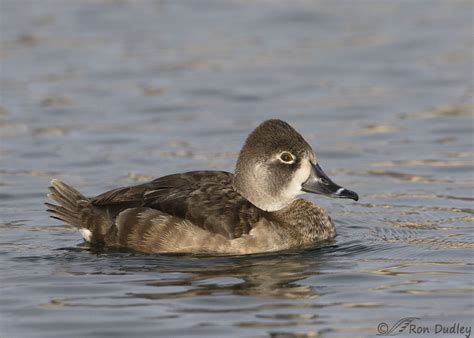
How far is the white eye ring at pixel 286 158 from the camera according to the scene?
409 inches

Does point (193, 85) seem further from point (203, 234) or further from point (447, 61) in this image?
point (203, 234)

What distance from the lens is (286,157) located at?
10398 millimetres

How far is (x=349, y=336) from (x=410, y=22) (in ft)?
40.2

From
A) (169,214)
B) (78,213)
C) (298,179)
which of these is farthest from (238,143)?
(169,214)

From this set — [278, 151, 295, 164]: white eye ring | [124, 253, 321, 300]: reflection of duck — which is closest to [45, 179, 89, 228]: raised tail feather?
[124, 253, 321, 300]: reflection of duck

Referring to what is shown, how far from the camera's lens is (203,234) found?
10.1 m

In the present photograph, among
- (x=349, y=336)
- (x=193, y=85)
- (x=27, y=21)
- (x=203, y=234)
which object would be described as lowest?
(x=349, y=336)

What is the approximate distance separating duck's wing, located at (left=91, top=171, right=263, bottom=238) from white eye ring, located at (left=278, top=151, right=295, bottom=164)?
0.49 meters

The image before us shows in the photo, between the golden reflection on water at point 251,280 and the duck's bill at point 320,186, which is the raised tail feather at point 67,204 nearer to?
the golden reflection on water at point 251,280

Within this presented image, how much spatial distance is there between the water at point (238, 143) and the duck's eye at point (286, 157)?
0.81 meters

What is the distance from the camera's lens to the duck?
10094mm

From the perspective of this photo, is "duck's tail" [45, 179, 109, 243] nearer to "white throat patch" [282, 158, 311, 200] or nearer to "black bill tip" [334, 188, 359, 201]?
"white throat patch" [282, 158, 311, 200]

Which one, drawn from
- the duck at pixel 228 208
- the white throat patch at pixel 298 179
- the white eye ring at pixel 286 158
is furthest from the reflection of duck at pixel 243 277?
the white eye ring at pixel 286 158

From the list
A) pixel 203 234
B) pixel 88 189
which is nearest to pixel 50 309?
pixel 203 234
